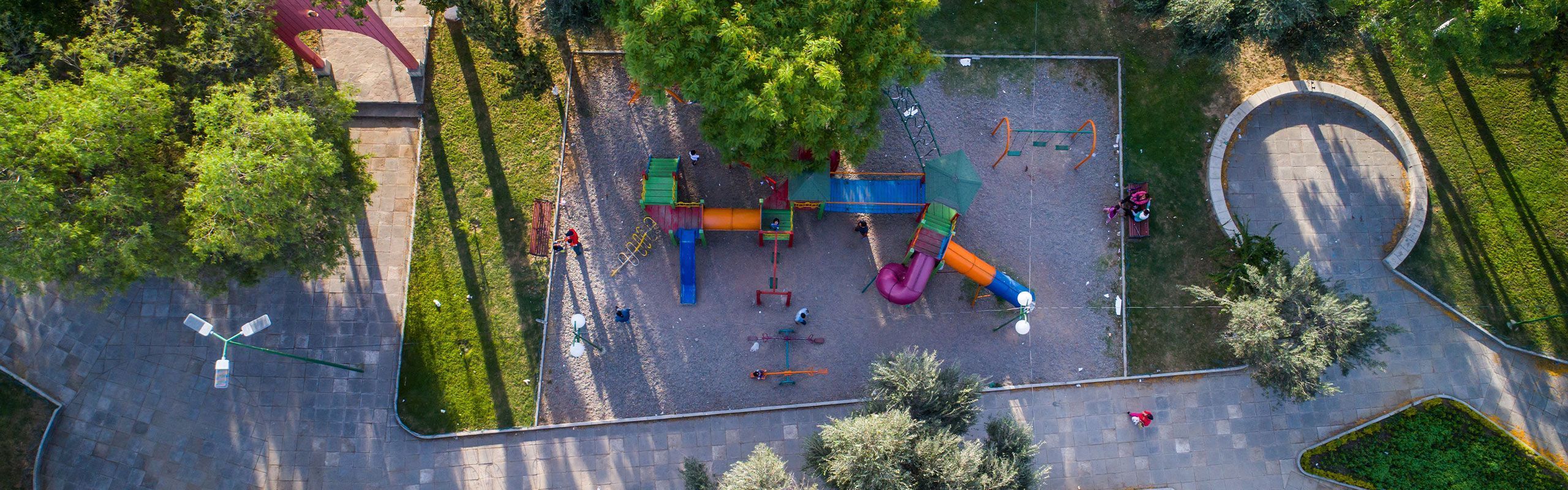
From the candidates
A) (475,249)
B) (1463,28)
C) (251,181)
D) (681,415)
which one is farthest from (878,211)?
(251,181)

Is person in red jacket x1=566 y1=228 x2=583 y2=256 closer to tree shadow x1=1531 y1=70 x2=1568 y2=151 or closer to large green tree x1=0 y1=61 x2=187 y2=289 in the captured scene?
large green tree x1=0 y1=61 x2=187 y2=289

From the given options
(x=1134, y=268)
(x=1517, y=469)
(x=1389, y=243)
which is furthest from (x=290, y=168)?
(x=1517, y=469)

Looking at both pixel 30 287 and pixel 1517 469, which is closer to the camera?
pixel 30 287

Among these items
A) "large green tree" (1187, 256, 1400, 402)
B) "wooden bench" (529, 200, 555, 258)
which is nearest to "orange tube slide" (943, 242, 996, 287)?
"large green tree" (1187, 256, 1400, 402)

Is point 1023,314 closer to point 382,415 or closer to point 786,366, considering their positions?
point 786,366

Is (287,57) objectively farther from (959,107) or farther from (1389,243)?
(1389,243)
